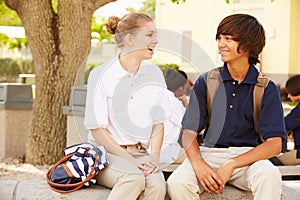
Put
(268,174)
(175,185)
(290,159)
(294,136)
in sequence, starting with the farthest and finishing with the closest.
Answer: (294,136), (290,159), (175,185), (268,174)

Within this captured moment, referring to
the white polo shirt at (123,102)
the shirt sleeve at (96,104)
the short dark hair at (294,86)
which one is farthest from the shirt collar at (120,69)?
the short dark hair at (294,86)

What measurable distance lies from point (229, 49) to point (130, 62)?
2.08ft

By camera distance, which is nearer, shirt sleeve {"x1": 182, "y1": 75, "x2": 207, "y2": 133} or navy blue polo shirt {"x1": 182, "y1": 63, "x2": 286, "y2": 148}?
navy blue polo shirt {"x1": 182, "y1": 63, "x2": 286, "y2": 148}

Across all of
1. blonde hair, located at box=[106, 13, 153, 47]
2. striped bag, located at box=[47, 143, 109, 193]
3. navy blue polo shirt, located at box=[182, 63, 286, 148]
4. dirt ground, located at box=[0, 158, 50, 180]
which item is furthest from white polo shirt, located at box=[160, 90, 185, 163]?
dirt ground, located at box=[0, 158, 50, 180]

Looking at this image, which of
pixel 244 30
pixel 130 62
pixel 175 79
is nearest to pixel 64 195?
pixel 130 62

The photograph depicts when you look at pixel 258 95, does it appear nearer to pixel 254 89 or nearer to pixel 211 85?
pixel 254 89

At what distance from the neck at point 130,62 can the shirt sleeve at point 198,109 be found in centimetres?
41

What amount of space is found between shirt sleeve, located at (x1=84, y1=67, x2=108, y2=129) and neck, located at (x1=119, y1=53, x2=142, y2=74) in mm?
173

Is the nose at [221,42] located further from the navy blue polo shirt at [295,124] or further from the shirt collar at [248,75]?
the navy blue polo shirt at [295,124]

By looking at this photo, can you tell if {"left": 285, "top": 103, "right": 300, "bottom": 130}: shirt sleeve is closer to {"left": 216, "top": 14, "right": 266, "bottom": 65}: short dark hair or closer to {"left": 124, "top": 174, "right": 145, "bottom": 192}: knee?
{"left": 216, "top": 14, "right": 266, "bottom": 65}: short dark hair

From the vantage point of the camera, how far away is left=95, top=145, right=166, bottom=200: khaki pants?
341 cm

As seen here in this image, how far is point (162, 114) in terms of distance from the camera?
394cm

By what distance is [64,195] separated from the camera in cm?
355

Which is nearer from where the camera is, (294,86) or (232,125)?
(232,125)
